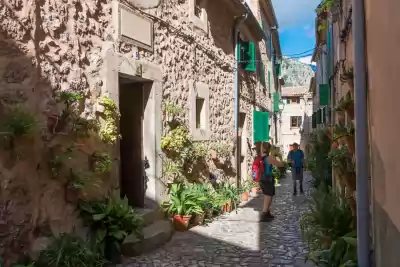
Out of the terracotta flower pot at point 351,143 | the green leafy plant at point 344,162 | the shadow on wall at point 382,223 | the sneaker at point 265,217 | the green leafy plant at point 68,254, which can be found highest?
the terracotta flower pot at point 351,143

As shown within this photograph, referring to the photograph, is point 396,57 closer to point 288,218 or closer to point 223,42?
point 288,218

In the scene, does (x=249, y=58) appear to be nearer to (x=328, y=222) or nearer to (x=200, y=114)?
(x=200, y=114)

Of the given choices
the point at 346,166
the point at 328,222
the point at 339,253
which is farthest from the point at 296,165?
the point at 339,253

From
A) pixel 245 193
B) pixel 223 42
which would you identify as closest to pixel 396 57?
pixel 223 42

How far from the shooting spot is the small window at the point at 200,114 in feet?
29.5

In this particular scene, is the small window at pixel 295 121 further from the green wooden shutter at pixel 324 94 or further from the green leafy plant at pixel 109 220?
the green leafy plant at pixel 109 220

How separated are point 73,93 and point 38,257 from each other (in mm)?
1773

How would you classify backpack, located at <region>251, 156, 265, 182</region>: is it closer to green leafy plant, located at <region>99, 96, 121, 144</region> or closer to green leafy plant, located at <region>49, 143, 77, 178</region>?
green leafy plant, located at <region>99, 96, 121, 144</region>

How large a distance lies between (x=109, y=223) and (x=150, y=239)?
828mm

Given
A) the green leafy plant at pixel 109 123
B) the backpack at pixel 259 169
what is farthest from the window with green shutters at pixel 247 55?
the green leafy plant at pixel 109 123

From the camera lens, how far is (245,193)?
11.3 m

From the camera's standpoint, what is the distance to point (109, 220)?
207 inches

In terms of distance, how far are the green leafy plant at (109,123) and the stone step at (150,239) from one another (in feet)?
4.12

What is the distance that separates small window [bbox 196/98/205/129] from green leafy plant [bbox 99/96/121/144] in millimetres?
3369
